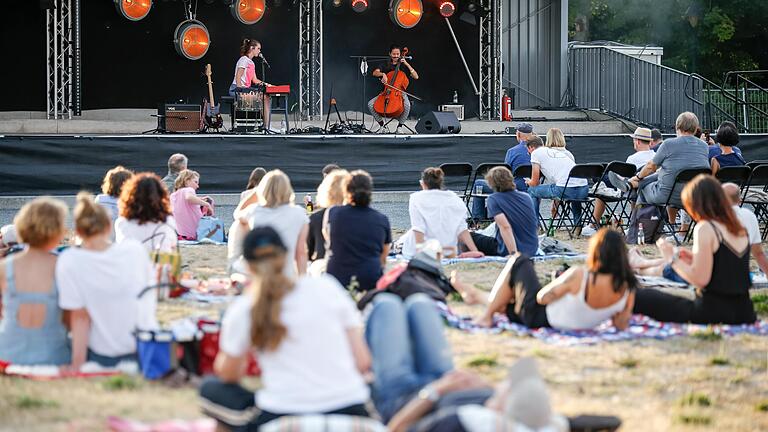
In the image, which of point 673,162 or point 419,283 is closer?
point 419,283

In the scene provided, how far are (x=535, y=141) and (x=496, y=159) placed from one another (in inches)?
128

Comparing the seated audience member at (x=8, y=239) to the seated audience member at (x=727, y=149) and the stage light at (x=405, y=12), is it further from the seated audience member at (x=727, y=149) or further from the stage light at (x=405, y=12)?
the stage light at (x=405, y=12)

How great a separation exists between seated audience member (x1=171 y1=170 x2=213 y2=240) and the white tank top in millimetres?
5227

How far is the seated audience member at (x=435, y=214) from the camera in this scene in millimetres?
9602

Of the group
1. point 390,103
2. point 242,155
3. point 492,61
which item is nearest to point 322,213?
point 242,155

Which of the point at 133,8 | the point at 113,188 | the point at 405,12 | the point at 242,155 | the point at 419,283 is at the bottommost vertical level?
the point at 419,283

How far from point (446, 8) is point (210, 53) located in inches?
167

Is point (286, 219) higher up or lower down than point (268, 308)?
higher up

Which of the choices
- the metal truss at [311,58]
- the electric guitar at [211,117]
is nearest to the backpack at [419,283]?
the electric guitar at [211,117]

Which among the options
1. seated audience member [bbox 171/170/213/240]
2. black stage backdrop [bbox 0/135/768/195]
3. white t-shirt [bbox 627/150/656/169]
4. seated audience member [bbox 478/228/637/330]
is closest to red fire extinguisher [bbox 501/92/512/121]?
black stage backdrop [bbox 0/135/768/195]

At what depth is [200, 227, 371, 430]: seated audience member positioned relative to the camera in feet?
12.3

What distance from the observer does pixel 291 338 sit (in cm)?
379

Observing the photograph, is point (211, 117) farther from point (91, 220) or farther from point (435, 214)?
point (91, 220)

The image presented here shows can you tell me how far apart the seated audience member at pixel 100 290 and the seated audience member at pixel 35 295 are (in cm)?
10
